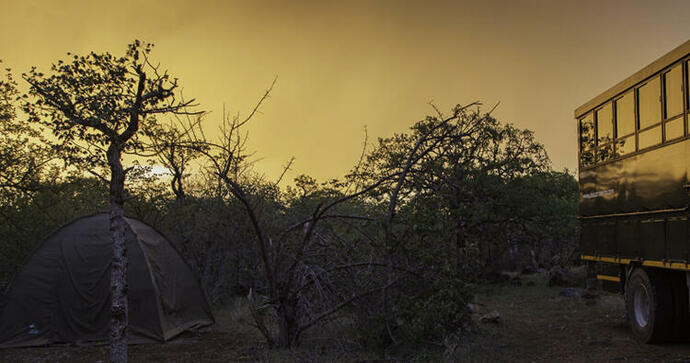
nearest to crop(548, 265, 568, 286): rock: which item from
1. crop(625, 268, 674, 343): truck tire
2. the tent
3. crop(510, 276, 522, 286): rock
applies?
crop(510, 276, 522, 286): rock

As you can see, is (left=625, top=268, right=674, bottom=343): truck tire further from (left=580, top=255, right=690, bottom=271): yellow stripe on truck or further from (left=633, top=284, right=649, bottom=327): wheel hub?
(left=580, top=255, right=690, bottom=271): yellow stripe on truck

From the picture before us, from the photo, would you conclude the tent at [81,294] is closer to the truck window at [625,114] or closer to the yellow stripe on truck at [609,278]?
the yellow stripe on truck at [609,278]

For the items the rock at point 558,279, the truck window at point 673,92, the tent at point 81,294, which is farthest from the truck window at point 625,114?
the rock at point 558,279

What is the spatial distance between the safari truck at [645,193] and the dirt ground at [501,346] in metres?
Answer: 0.69

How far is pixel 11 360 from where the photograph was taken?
391 inches

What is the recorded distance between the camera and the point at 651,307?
9172 mm

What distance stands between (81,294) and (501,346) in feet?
26.2

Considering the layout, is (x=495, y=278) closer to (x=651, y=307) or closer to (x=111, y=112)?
(x=651, y=307)

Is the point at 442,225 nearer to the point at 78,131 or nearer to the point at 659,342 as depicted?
the point at 659,342

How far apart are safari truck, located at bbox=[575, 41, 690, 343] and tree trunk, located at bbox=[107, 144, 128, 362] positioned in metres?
7.56

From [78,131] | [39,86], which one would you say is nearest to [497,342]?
[78,131]

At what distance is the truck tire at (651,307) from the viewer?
9.15 meters

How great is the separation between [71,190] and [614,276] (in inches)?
586

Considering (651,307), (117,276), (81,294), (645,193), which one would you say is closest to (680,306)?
(651,307)
